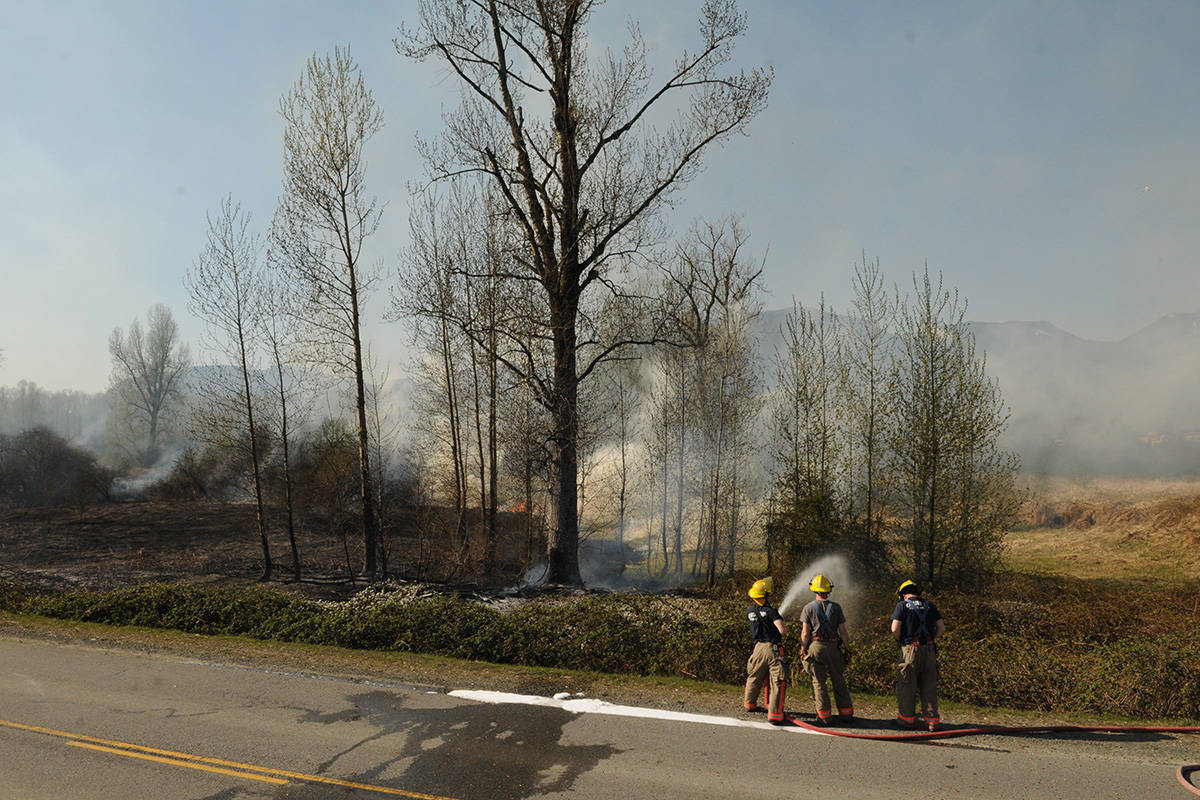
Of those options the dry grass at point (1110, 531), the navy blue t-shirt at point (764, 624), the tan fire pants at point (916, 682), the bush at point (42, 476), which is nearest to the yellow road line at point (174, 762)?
the navy blue t-shirt at point (764, 624)

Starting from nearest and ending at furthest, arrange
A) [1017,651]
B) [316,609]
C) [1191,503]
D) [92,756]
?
[92,756]
[1017,651]
[316,609]
[1191,503]

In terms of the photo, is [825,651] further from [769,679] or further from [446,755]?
[446,755]

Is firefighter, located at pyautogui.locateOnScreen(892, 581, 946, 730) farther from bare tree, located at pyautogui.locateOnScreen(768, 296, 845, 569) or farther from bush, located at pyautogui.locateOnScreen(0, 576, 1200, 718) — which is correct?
bare tree, located at pyautogui.locateOnScreen(768, 296, 845, 569)

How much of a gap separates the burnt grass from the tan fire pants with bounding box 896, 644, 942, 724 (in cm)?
130

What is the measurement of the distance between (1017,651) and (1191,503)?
26.5m

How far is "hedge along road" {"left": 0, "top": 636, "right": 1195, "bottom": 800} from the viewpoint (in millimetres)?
6910

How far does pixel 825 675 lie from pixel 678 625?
10.6 feet

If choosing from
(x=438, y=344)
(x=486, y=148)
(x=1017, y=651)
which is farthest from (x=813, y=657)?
(x=438, y=344)

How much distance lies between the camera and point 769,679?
29.2 feet

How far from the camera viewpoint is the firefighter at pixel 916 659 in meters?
8.36

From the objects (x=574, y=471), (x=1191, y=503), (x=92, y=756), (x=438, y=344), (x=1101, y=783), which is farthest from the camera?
(x=1191, y=503)

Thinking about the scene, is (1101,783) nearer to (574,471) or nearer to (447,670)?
(447,670)

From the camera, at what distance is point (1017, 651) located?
34.0 feet

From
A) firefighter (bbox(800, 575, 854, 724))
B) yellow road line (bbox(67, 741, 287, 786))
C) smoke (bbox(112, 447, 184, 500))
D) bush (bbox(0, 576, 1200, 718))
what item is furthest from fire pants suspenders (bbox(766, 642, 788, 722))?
smoke (bbox(112, 447, 184, 500))
